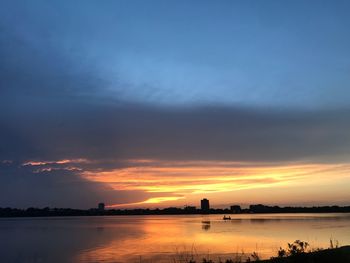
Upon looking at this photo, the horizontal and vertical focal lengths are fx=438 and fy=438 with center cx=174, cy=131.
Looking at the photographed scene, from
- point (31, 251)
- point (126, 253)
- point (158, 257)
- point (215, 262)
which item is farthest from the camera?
point (31, 251)

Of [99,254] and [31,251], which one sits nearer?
[99,254]

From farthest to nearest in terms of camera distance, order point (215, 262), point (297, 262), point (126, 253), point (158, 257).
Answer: point (126, 253) → point (158, 257) → point (215, 262) → point (297, 262)

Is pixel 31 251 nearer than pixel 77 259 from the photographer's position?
No

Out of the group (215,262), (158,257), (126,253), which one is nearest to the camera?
(215,262)

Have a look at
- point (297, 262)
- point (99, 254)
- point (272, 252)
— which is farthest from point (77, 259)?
point (297, 262)

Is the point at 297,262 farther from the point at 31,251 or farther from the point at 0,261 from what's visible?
the point at 31,251

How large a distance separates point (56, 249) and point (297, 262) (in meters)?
38.4

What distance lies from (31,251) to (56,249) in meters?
3.18

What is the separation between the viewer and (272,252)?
39.5m

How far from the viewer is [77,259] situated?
4028cm

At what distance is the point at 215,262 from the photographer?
32.0m

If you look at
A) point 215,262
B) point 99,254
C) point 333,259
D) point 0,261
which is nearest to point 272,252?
point 215,262

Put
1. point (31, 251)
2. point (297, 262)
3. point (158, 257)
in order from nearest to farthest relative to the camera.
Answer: point (297, 262) → point (158, 257) → point (31, 251)

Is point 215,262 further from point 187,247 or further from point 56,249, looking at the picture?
point 56,249
